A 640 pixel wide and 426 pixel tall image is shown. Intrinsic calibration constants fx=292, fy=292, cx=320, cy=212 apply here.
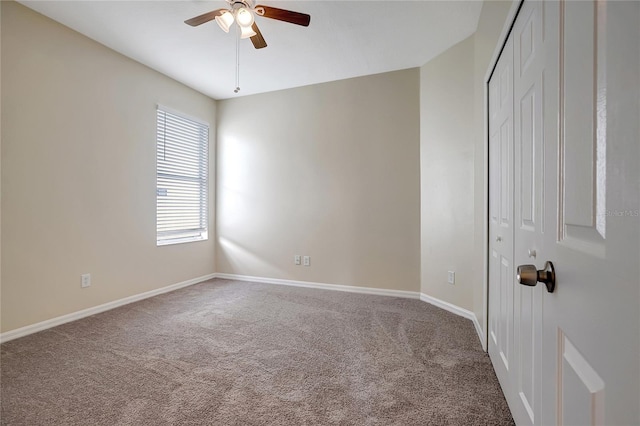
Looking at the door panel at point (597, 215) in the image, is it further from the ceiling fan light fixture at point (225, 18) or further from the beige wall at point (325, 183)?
the beige wall at point (325, 183)

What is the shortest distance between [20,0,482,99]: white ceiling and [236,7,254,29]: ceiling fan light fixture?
0.42 metres

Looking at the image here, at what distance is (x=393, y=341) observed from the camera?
2.34 metres

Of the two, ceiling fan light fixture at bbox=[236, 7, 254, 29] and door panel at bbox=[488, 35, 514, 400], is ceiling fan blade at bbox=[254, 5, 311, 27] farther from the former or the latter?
door panel at bbox=[488, 35, 514, 400]

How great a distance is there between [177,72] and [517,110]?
370 centimetres

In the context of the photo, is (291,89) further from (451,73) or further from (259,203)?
(451,73)

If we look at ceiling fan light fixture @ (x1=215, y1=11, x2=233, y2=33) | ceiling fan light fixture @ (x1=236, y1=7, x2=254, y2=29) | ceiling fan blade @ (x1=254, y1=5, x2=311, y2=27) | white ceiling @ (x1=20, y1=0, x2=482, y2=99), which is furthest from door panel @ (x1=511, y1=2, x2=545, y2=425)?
ceiling fan light fixture @ (x1=215, y1=11, x2=233, y2=33)

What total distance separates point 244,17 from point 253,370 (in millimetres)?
2423

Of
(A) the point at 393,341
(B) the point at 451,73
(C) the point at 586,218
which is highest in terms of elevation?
(B) the point at 451,73

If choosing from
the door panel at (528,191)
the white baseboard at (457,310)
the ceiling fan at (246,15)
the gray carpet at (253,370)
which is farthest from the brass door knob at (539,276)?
the ceiling fan at (246,15)

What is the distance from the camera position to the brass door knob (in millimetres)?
714

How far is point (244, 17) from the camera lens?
2.06m

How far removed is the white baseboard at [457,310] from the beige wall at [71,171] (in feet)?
10.5

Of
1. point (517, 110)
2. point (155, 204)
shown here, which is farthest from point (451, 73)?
point (155, 204)

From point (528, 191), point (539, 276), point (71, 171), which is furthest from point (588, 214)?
point (71, 171)
